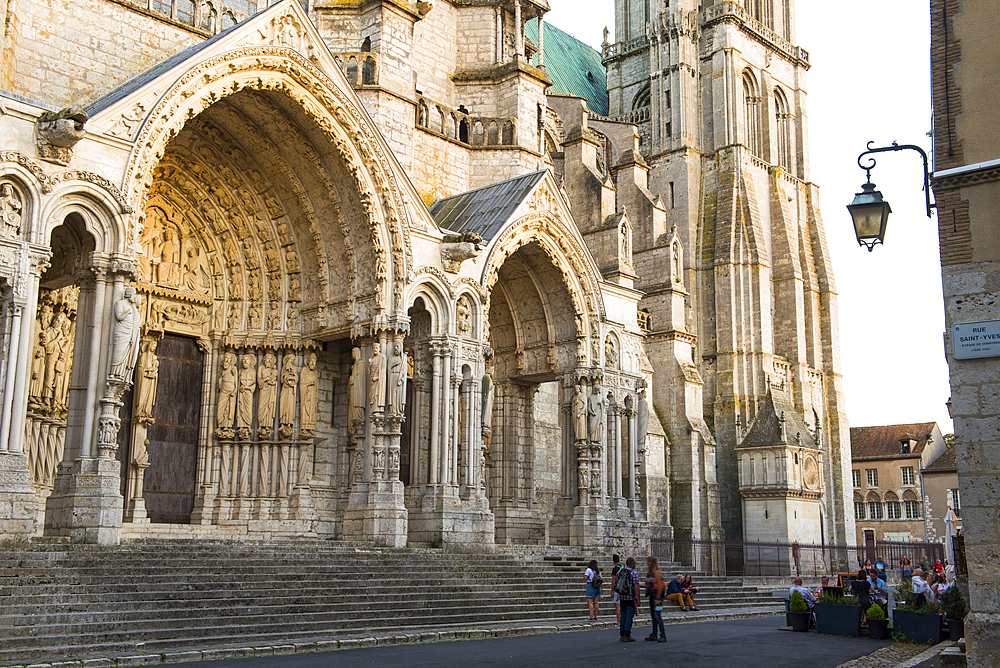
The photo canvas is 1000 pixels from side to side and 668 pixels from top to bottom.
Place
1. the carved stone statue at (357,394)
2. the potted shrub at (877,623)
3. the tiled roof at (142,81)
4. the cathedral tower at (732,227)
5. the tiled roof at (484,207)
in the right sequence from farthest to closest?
the cathedral tower at (732,227) < the tiled roof at (484,207) < the carved stone statue at (357,394) < the tiled roof at (142,81) < the potted shrub at (877,623)

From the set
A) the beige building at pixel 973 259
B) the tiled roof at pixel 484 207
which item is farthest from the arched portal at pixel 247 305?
the beige building at pixel 973 259

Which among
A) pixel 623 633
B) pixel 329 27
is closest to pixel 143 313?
pixel 329 27

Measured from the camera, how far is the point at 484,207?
65.2 feet

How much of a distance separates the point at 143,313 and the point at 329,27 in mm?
8330

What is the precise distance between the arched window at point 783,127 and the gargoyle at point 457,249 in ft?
93.5

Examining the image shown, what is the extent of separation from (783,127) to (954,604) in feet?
113

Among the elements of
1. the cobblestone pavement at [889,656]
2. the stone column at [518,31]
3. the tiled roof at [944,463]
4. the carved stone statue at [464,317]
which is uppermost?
the stone column at [518,31]

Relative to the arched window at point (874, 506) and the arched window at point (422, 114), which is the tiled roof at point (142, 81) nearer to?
the arched window at point (422, 114)

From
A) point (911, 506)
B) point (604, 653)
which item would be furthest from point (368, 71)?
point (911, 506)

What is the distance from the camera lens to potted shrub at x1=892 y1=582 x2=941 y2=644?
12422 mm

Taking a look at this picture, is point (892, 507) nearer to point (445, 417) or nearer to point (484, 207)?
point (484, 207)

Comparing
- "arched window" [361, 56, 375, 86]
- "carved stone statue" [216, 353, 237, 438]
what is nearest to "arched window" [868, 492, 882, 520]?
"arched window" [361, 56, 375, 86]

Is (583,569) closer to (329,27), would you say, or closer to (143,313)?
(143,313)

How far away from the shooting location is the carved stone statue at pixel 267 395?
17.8 m
